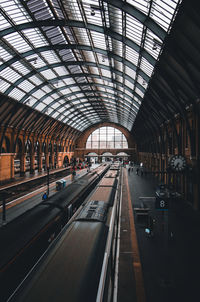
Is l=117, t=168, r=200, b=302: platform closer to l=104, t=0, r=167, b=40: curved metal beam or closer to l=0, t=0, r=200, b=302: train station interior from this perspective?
l=0, t=0, r=200, b=302: train station interior

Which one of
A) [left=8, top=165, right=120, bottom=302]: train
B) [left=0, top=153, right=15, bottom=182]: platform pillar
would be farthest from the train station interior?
[left=0, top=153, right=15, bottom=182]: platform pillar

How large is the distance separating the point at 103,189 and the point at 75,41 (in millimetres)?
16208

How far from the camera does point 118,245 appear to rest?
9.43 meters

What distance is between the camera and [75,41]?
20.1m

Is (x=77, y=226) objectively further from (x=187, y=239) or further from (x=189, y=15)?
(x=189, y=15)

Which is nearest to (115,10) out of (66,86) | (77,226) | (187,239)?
(77,226)

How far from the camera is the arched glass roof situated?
11977mm

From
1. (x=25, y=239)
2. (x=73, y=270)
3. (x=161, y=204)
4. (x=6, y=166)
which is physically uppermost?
(x=161, y=204)

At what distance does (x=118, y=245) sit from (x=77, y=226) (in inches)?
154

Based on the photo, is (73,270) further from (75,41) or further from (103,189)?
(75,41)

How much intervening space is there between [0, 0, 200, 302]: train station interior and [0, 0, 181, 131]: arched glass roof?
10 cm

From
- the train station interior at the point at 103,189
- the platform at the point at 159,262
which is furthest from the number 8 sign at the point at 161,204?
the platform at the point at 159,262

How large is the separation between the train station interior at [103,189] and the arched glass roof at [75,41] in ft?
0.33

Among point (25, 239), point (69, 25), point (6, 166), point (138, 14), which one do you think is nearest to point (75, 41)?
point (69, 25)
